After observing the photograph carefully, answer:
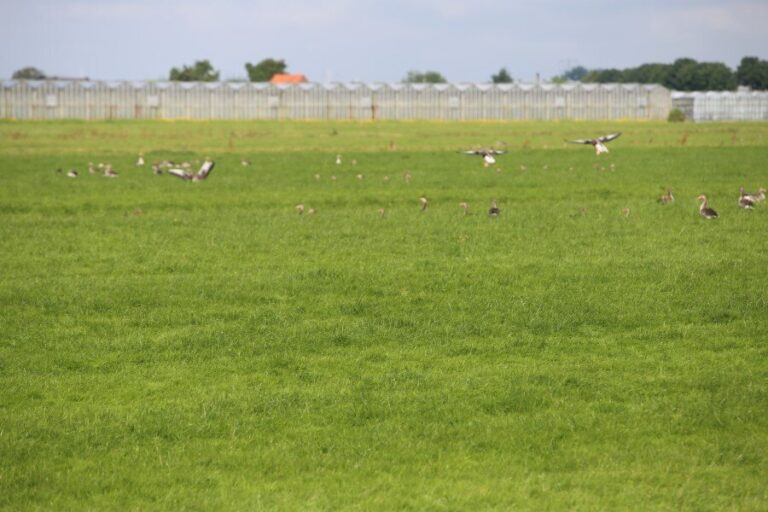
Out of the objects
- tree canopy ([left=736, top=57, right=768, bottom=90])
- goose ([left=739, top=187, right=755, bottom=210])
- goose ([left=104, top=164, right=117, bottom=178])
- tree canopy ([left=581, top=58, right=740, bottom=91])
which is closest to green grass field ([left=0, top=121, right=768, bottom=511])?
goose ([left=739, top=187, right=755, bottom=210])

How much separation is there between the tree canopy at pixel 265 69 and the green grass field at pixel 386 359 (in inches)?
5906

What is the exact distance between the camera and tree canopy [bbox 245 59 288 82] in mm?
171875

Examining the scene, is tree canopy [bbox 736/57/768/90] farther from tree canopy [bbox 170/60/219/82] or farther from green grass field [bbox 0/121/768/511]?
green grass field [bbox 0/121/768/511]

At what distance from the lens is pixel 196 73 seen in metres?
156

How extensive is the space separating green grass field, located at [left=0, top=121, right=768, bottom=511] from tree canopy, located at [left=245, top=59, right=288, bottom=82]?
15002cm

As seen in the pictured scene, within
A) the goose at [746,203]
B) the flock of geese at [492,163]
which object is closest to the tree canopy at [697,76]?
the flock of geese at [492,163]

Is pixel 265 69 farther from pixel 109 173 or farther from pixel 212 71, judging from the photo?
pixel 109 173

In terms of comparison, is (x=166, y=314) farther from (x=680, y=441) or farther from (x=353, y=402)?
(x=680, y=441)

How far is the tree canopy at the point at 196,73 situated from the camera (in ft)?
507

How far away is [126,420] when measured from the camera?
394 inches

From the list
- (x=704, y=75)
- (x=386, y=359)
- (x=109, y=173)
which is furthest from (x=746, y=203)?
(x=704, y=75)

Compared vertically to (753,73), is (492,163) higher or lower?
lower

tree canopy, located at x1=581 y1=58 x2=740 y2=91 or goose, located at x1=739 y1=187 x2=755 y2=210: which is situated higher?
tree canopy, located at x1=581 y1=58 x2=740 y2=91

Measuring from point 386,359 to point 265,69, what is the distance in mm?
164720
